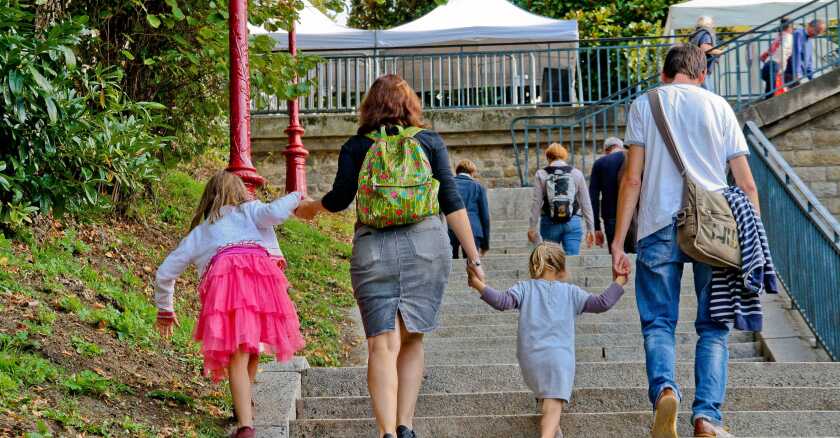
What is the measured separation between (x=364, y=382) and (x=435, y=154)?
1975 mm

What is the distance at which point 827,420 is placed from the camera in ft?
20.6

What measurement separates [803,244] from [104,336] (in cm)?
517

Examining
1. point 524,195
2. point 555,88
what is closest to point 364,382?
point 524,195

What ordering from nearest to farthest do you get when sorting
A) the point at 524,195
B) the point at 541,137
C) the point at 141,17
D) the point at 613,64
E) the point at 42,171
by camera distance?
the point at 42,171, the point at 141,17, the point at 524,195, the point at 541,137, the point at 613,64

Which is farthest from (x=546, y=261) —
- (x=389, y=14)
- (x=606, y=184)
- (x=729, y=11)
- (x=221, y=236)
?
(x=389, y=14)

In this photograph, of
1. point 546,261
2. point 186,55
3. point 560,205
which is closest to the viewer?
point 546,261

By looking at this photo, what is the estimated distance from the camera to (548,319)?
6.36 m

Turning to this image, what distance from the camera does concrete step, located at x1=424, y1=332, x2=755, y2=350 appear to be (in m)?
8.93

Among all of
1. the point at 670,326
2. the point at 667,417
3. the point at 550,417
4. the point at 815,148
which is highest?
the point at 815,148

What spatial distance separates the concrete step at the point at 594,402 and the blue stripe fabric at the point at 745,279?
46.4 inches

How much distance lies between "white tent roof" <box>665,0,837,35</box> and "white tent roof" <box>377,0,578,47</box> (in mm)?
1694

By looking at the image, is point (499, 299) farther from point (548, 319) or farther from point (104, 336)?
point (104, 336)

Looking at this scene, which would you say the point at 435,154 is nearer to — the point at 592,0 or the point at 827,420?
the point at 827,420

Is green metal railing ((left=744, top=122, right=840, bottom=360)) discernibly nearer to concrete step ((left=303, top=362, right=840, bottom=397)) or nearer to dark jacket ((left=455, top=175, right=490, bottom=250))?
concrete step ((left=303, top=362, right=840, bottom=397))
